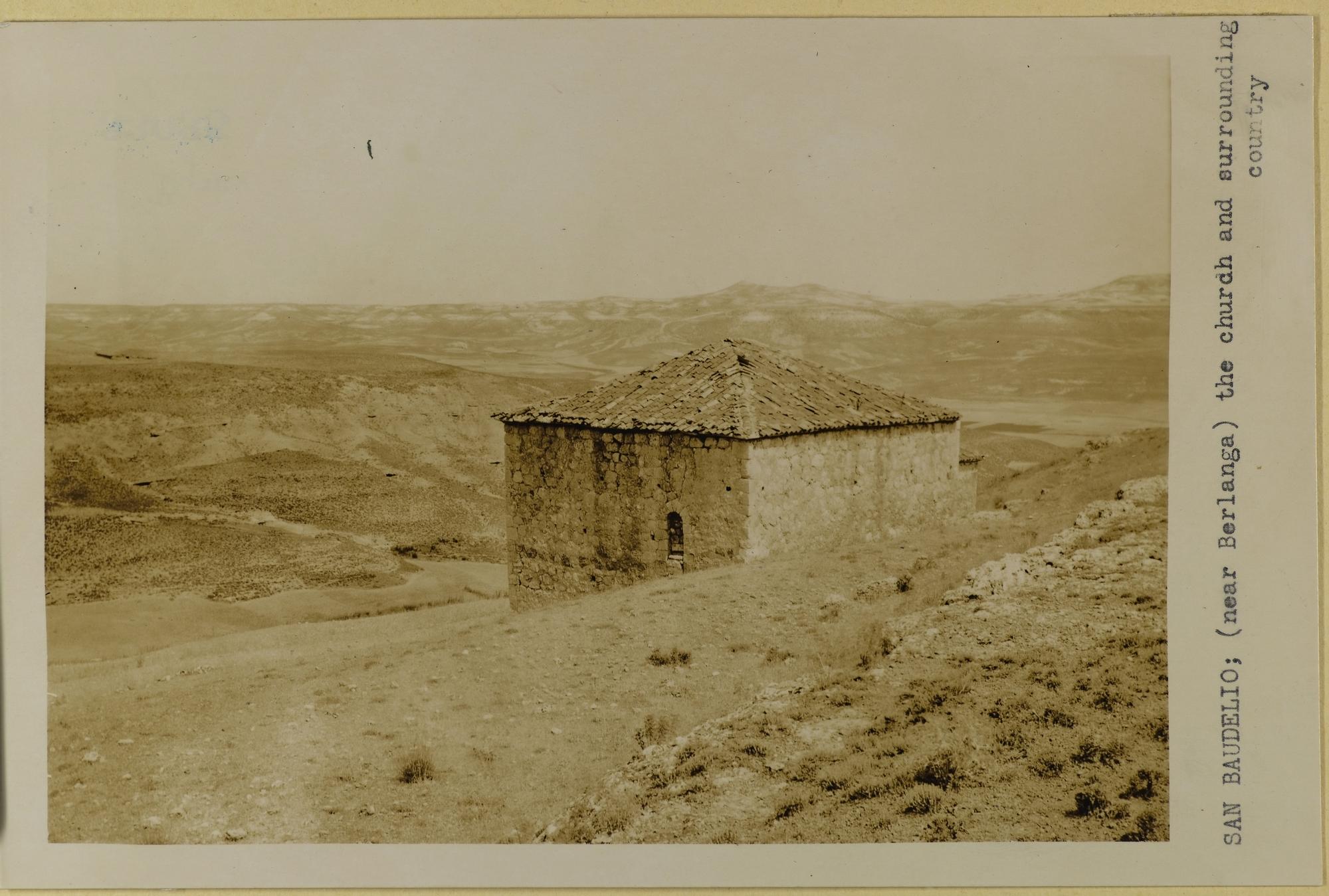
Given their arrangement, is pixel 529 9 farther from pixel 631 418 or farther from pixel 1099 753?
pixel 1099 753

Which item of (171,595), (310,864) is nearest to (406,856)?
(310,864)

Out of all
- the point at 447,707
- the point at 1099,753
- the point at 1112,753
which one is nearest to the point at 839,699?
the point at 1099,753

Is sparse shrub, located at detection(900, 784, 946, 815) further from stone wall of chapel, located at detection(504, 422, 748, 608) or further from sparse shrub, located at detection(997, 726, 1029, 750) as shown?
stone wall of chapel, located at detection(504, 422, 748, 608)

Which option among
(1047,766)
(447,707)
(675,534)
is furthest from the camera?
(675,534)

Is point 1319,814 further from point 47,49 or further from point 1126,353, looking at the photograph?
point 47,49

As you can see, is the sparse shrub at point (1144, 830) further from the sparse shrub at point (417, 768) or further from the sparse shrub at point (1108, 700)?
the sparse shrub at point (417, 768)

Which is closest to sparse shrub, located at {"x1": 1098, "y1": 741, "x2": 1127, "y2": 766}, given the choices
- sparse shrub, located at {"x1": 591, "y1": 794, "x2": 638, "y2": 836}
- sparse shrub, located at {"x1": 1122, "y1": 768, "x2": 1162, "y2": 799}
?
sparse shrub, located at {"x1": 1122, "y1": 768, "x2": 1162, "y2": 799}
